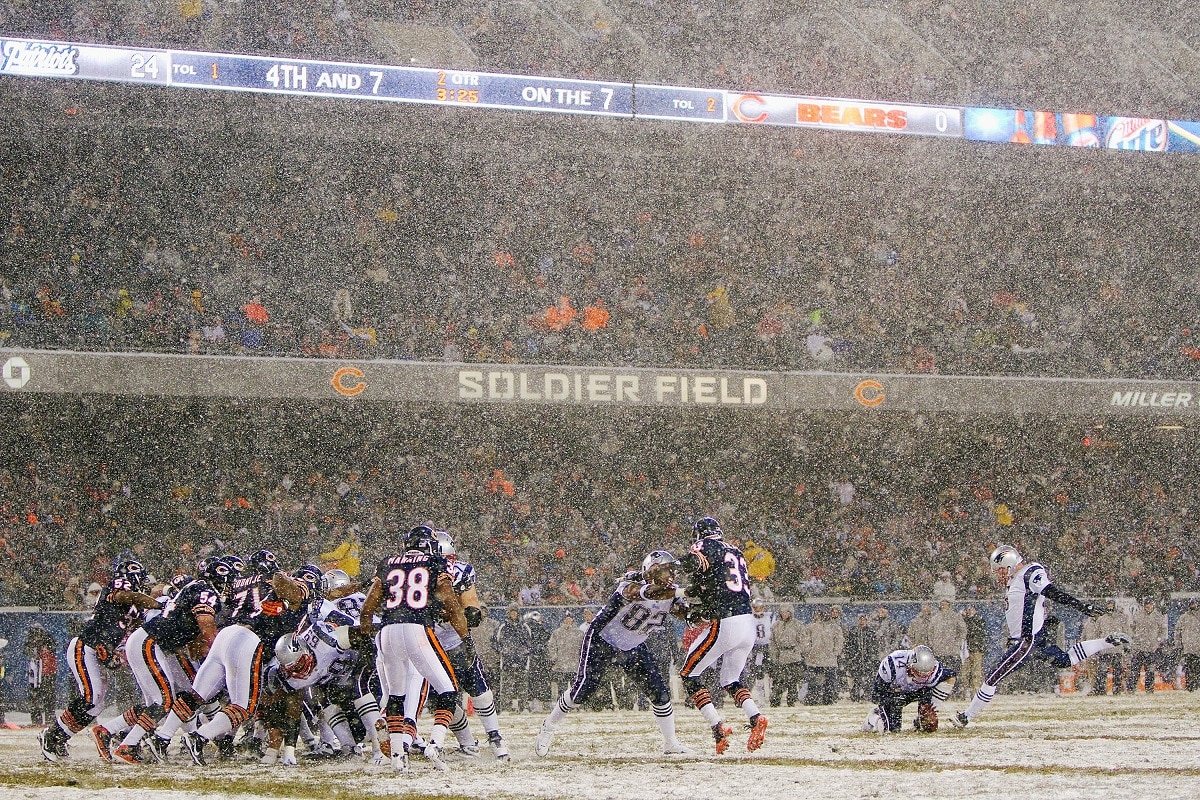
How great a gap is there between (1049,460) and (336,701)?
17.3 meters

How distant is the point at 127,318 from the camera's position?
2006 centimetres

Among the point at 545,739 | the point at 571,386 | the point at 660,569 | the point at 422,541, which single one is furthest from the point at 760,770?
the point at 571,386

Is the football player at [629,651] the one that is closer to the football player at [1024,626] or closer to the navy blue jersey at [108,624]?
the football player at [1024,626]

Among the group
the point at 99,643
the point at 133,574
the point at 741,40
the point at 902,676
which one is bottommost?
the point at 902,676

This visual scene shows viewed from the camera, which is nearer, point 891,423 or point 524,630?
point 524,630

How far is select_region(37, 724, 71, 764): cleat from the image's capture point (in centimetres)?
1040

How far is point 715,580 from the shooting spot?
394 inches

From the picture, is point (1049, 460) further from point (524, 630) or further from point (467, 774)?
point (467, 774)

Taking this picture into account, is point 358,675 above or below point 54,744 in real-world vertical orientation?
above

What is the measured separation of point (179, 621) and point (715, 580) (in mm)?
4278

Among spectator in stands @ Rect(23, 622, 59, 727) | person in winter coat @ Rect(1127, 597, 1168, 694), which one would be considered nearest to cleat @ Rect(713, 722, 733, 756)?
spectator in stands @ Rect(23, 622, 59, 727)

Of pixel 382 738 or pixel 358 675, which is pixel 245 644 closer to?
pixel 358 675

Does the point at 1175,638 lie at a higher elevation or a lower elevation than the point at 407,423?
lower

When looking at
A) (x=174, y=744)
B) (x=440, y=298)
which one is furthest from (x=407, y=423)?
(x=174, y=744)
